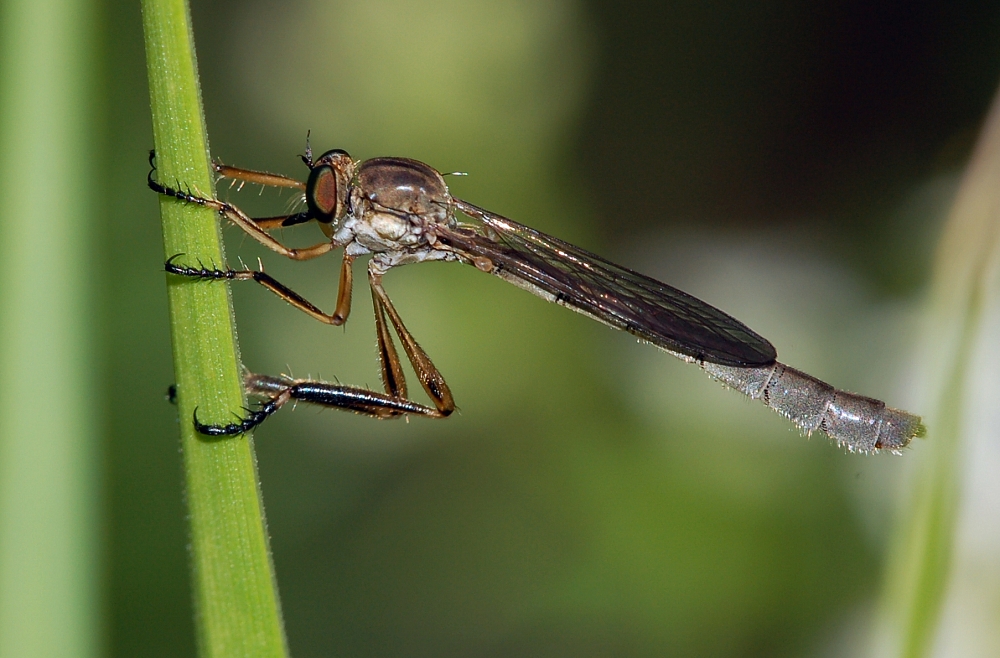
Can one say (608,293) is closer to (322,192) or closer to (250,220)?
(322,192)

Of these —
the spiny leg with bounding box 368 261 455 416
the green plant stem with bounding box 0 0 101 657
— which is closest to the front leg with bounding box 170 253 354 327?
the spiny leg with bounding box 368 261 455 416

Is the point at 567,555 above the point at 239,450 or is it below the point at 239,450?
above

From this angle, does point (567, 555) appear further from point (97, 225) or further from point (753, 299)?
point (97, 225)

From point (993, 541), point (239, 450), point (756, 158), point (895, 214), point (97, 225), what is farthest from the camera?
point (756, 158)

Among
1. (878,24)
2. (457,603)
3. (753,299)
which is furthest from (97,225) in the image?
(878,24)

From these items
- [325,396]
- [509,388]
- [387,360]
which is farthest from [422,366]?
→ [509,388]

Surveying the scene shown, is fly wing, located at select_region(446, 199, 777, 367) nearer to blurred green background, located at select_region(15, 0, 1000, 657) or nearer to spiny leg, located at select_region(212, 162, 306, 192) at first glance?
spiny leg, located at select_region(212, 162, 306, 192)

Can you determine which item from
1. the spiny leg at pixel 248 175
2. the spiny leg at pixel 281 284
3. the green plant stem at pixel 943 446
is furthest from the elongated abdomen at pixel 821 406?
the spiny leg at pixel 248 175

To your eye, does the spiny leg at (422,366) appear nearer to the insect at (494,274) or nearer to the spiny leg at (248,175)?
the insect at (494,274)
